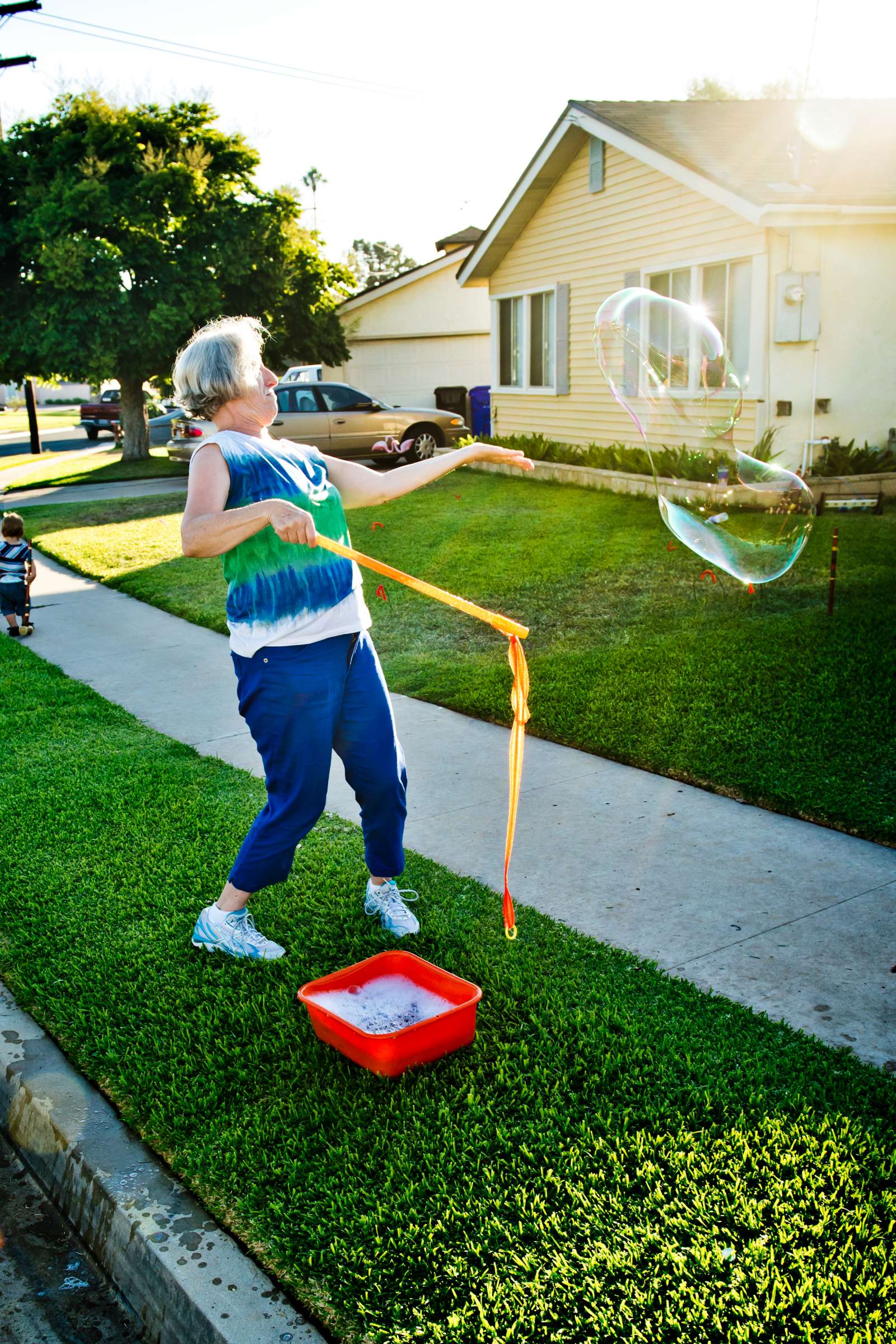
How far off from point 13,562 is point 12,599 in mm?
281

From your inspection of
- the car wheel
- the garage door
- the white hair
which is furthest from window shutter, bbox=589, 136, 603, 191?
the garage door

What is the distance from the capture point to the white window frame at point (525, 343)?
16812mm

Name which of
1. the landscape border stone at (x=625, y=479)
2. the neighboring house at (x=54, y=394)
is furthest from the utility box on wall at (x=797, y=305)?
the neighboring house at (x=54, y=394)

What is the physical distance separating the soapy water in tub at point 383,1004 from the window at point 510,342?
1619 cm

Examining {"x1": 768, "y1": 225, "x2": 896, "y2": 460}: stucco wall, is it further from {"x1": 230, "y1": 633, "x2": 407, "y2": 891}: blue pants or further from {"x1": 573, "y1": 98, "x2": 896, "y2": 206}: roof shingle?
{"x1": 230, "y1": 633, "x2": 407, "y2": 891}: blue pants

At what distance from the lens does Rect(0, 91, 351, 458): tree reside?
20.9 m

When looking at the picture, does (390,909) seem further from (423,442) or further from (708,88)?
(708,88)

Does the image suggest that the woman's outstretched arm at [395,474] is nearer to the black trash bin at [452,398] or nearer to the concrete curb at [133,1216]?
the concrete curb at [133,1216]

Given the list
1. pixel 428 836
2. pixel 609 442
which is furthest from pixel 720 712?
pixel 609 442

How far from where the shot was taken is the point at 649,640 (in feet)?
23.6

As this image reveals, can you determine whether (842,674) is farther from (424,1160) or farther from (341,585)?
(424,1160)

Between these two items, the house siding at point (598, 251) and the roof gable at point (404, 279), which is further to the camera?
the roof gable at point (404, 279)

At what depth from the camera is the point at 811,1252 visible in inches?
91.0

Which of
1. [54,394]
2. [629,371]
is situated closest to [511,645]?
[629,371]
